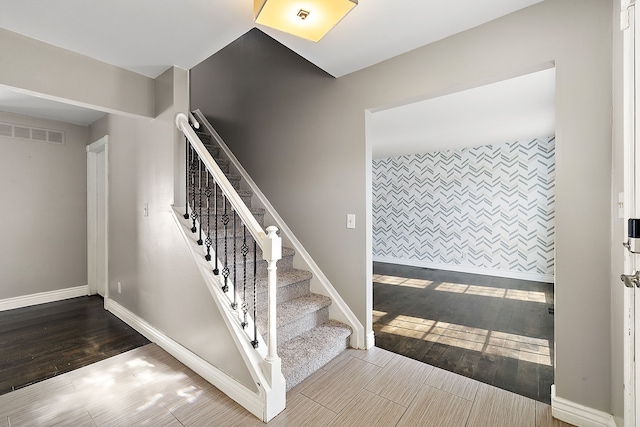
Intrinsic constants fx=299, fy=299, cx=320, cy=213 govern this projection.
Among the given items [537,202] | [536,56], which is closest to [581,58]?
[536,56]

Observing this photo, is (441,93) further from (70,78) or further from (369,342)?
(70,78)

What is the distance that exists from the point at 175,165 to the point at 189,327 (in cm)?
127

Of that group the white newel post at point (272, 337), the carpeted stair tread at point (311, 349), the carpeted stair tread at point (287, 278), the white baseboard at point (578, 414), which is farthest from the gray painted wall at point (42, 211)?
the white baseboard at point (578, 414)

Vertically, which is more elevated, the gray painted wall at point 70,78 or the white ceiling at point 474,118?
the white ceiling at point 474,118

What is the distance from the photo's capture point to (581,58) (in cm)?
156

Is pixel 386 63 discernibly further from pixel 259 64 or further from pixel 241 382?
pixel 241 382

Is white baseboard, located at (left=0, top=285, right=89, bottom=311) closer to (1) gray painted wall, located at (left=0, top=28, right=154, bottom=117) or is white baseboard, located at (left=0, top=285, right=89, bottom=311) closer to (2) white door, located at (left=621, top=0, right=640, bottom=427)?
(1) gray painted wall, located at (left=0, top=28, right=154, bottom=117)

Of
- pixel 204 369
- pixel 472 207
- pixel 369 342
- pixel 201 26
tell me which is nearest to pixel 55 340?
pixel 204 369

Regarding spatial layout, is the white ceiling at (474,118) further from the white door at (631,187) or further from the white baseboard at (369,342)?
the white baseboard at (369,342)

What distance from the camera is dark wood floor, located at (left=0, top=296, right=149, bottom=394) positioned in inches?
86.4

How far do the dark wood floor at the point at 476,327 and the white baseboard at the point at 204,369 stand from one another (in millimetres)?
1259

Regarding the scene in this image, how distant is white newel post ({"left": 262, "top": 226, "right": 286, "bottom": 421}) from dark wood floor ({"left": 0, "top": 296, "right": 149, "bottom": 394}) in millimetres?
1600

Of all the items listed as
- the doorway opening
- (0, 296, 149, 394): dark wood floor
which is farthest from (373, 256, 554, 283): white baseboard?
(0, 296, 149, 394): dark wood floor

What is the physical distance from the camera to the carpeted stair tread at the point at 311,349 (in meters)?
1.96
